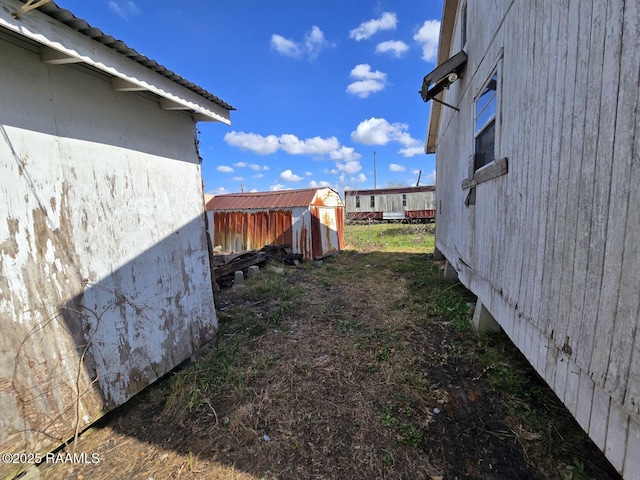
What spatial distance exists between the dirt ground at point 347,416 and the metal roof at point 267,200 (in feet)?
Result: 22.5

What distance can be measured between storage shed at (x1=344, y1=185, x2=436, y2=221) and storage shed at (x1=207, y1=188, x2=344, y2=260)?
14727 mm

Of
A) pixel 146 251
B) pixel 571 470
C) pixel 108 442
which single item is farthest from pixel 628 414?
pixel 146 251

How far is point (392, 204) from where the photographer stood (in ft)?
87.7

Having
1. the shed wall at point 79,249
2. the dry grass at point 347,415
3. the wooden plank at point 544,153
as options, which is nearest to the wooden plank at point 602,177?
the wooden plank at point 544,153

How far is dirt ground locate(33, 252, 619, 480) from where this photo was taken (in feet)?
7.28

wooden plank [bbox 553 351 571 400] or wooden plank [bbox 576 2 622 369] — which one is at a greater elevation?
wooden plank [bbox 576 2 622 369]

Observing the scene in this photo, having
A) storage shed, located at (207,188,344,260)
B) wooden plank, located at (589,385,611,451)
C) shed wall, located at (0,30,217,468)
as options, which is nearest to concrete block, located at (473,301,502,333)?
wooden plank, located at (589,385,611,451)

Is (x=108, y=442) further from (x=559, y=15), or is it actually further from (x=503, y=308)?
(x=559, y=15)

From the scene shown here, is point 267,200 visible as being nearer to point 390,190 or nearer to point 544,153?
point 544,153

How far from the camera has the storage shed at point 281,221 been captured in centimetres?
1061

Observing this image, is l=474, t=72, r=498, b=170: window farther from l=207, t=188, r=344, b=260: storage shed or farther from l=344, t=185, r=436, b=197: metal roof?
l=344, t=185, r=436, b=197: metal roof

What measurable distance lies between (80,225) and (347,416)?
3077 mm

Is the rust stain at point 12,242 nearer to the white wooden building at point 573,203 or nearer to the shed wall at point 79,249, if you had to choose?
the shed wall at point 79,249

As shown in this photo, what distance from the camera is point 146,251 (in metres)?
3.16
